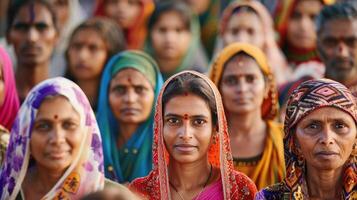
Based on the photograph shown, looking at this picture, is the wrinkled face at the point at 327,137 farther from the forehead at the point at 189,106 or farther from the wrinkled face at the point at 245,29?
the wrinkled face at the point at 245,29

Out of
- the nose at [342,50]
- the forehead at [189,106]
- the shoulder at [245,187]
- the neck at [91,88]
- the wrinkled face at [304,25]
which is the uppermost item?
the wrinkled face at [304,25]

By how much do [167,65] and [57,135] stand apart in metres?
3.19

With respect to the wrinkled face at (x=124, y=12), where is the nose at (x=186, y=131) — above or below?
below

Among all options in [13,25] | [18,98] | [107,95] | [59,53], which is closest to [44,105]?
[107,95]

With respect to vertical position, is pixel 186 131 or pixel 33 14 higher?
pixel 33 14

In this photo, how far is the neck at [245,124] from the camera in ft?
24.3

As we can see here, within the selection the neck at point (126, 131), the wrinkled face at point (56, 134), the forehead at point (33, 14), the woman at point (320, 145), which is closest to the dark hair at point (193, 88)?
the woman at point (320, 145)

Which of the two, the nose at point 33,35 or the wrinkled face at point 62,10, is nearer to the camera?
the nose at point 33,35

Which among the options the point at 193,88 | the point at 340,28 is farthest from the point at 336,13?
the point at 193,88

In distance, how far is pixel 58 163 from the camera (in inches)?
251

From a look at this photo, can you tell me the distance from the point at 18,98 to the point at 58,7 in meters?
1.86

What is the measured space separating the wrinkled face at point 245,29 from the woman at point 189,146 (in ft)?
10.3

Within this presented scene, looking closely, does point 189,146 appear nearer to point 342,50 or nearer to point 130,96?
point 130,96

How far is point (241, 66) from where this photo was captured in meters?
7.44
